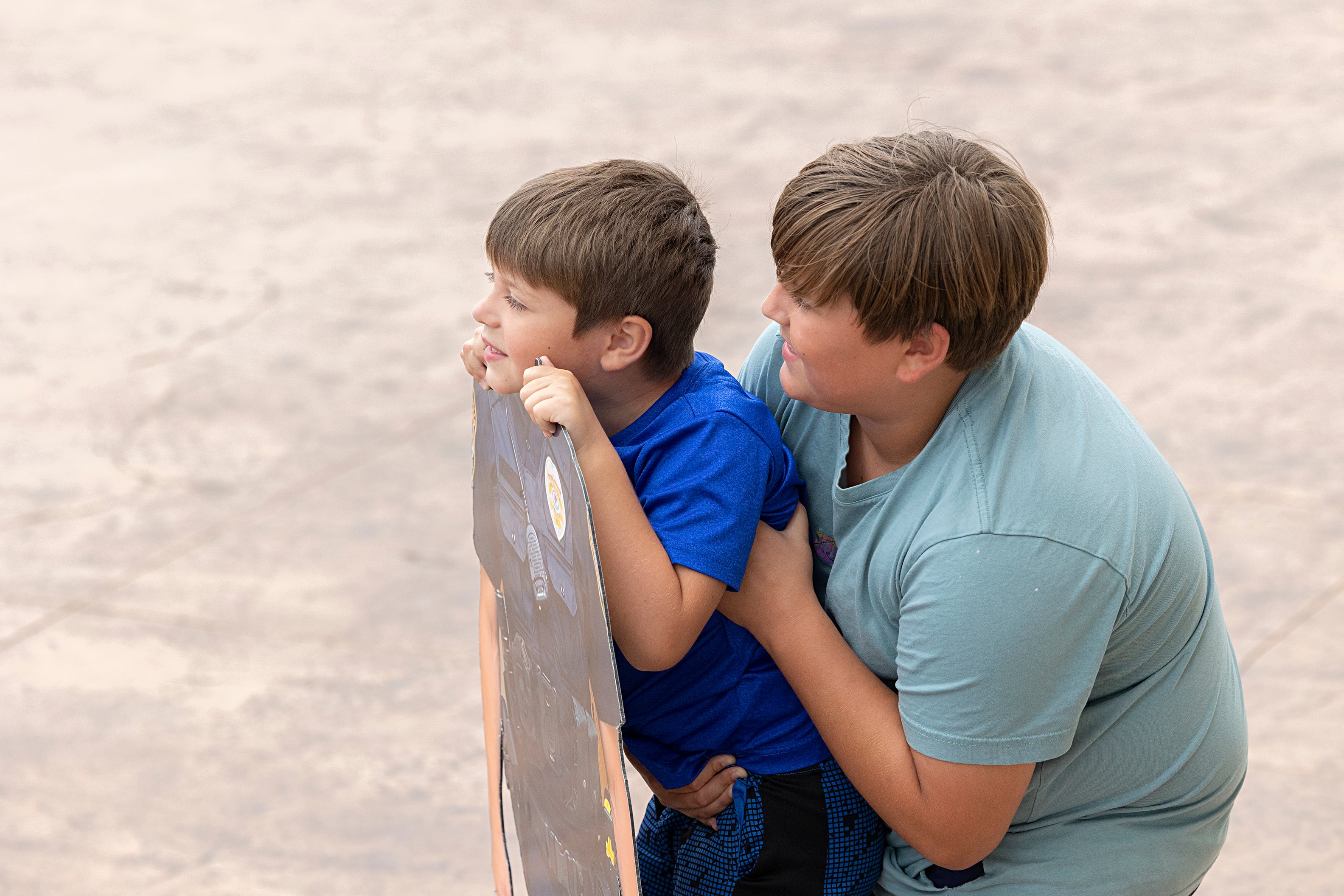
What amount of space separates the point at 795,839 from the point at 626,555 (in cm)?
48

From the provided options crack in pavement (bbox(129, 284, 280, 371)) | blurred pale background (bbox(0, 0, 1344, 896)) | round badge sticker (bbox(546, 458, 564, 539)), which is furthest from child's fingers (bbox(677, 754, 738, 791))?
crack in pavement (bbox(129, 284, 280, 371))

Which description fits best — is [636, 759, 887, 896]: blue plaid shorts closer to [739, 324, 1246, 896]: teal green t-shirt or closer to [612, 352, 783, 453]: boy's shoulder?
[739, 324, 1246, 896]: teal green t-shirt

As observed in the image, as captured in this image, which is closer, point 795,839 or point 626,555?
point 626,555

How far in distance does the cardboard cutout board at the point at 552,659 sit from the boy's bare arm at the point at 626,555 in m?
0.04

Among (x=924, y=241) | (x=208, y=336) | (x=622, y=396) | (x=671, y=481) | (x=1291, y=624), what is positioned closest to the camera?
(x=924, y=241)

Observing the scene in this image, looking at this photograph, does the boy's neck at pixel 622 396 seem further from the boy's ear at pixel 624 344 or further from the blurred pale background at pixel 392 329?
the blurred pale background at pixel 392 329

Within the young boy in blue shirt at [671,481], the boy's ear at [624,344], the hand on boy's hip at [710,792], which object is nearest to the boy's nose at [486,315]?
the young boy in blue shirt at [671,481]

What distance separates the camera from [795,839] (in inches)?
68.6

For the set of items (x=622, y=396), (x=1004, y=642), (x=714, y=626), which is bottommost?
(x=714, y=626)

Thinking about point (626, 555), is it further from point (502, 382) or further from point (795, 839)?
point (795, 839)

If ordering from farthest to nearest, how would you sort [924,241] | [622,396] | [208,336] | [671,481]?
[208,336] → [622,396] → [671,481] → [924,241]

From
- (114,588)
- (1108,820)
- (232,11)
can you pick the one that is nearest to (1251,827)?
(1108,820)

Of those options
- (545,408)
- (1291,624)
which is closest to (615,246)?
(545,408)

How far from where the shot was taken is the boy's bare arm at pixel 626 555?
1.48 m
